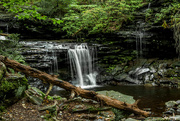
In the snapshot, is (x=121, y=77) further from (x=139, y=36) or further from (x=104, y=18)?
(x=104, y=18)

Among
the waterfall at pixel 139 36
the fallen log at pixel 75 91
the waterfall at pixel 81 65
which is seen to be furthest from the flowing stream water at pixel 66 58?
the fallen log at pixel 75 91

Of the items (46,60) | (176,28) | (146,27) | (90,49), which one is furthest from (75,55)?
(176,28)

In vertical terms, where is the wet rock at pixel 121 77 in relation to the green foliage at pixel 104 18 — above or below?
below

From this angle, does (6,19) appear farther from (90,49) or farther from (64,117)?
(64,117)

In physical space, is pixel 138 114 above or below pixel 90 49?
below

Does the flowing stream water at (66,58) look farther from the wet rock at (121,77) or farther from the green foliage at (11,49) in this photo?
the green foliage at (11,49)

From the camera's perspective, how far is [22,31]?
14383 mm

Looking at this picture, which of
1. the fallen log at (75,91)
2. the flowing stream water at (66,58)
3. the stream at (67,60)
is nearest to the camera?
the fallen log at (75,91)

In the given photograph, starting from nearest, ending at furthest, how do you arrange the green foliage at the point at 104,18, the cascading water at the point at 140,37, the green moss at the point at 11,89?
the green moss at the point at 11,89, the cascading water at the point at 140,37, the green foliage at the point at 104,18

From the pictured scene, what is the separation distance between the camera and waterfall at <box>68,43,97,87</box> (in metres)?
12.8

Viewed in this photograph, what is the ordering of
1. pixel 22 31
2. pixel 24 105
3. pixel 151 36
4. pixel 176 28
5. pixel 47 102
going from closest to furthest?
1. pixel 24 105
2. pixel 47 102
3. pixel 176 28
4. pixel 151 36
5. pixel 22 31

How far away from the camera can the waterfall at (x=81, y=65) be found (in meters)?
12.8

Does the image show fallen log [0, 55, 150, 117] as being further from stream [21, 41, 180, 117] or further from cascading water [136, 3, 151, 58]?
cascading water [136, 3, 151, 58]

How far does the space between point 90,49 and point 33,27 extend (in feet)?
19.7
